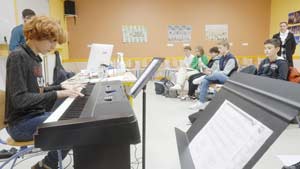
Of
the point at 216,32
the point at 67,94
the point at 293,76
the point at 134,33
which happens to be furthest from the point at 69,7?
the point at 67,94

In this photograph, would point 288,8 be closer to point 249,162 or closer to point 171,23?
point 171,23

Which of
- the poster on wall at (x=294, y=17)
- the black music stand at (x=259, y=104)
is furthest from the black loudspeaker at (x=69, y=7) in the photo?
the black music stand at (x=259, y=104)

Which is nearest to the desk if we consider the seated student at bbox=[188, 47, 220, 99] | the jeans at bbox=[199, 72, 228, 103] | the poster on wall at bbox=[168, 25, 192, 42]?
the jeans at bbox=[199, 72, 228, 103]

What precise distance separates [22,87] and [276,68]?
2901 millimetres

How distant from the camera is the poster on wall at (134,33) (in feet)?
23.7

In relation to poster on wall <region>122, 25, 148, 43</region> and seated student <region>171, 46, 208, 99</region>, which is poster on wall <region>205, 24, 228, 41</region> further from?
seated student <region>171, 46, 208, 99</region>

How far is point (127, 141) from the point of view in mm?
1052

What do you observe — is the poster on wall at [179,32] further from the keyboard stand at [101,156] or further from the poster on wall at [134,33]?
the keyboard stand at [101,156]

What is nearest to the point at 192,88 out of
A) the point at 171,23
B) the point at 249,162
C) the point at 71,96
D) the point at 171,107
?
the point at 171,107

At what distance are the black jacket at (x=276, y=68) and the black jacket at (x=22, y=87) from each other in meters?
2.72

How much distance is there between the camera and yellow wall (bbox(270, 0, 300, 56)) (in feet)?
20.5

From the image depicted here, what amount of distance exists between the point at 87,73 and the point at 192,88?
97.2 inches

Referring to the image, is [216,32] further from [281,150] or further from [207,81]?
[281,150]

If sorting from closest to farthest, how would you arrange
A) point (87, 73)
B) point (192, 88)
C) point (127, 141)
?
1. point (127, 141)
2. point (87, 73)
3. point (192, 88)
